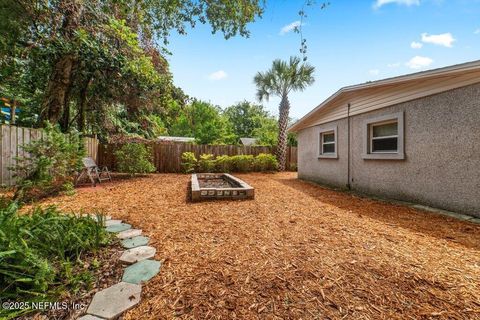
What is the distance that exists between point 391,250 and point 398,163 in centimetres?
349

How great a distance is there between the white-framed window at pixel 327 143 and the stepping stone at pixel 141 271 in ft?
22.0

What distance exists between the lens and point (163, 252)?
2365 millimetres

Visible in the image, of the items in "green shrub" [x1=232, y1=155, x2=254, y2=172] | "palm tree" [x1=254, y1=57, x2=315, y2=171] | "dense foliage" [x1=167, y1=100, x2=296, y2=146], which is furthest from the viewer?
"dense foliage" [x1=167, y1=100, x2=296, y2=146]

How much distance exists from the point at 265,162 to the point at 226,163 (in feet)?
8.05

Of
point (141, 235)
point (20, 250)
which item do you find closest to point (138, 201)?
point (141, 235)

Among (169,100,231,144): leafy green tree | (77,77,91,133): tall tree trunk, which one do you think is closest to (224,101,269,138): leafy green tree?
(169,100,231,144): leafy green tree

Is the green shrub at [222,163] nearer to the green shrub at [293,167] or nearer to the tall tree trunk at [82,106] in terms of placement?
the green shrub at [293,167]

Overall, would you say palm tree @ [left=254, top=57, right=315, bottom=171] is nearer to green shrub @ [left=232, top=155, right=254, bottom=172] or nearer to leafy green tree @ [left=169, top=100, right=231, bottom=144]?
green shrub @ [left=232, top=155, right=254, bottom=172]

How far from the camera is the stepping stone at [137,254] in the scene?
2168 millimetres

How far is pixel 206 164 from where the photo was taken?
38.3 ft

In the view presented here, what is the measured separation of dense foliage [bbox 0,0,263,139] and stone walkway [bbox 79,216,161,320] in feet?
13.8

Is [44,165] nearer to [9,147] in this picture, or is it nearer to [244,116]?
[9,147]

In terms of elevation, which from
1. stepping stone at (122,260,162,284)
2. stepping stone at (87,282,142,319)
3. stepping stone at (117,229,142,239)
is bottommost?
stepping stone at (87,282,142,319)

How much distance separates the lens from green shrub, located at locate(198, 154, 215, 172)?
1168cm
